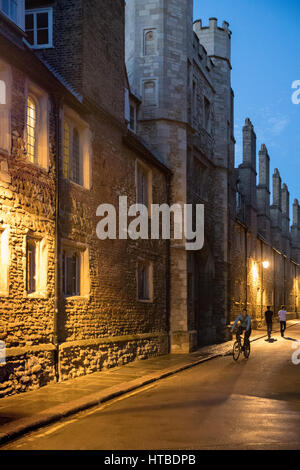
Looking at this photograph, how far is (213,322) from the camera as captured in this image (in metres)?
30.7

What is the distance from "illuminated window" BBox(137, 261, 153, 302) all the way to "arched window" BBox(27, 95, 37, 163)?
7.82m

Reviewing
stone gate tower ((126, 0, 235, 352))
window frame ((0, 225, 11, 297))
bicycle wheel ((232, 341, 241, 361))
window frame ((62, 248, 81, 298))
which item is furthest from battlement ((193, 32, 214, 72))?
window frame ((0, 225, 11, 297))

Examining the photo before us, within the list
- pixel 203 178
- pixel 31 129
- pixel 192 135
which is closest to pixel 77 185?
pixel 31 129

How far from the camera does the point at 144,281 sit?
69.6ft

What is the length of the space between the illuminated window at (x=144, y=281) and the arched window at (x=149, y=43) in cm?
921

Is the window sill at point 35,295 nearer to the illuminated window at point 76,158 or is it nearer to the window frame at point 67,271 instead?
the window frame at point 67,271

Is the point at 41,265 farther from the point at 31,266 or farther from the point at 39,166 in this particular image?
the point at 39,166

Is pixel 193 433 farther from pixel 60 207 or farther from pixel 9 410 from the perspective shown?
pixel 60 207

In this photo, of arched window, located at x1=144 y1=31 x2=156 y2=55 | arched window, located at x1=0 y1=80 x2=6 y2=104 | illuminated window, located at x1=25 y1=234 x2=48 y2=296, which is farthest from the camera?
arched window, located at x1=144 y1=31 x2=156 y2=55

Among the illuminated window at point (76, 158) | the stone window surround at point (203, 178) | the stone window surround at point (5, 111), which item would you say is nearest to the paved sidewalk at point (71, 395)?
the stone window surround at point (5, 111)

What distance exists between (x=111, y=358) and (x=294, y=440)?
9666 millimetres

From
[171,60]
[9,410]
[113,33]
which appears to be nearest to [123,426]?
[9,410]

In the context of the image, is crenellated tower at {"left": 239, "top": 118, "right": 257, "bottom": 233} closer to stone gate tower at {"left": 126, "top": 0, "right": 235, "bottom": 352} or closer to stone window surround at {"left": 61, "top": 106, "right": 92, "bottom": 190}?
stone gate tower at {"left": 126, "top": 0, "right": 235, "bottom": 352}

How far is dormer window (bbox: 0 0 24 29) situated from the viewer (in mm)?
13309
